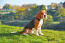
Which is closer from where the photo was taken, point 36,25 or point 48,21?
point 36,25

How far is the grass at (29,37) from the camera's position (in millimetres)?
2773

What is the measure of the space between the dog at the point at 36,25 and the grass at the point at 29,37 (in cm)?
12

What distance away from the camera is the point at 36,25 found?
2.98 m

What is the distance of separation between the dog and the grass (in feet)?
0.39

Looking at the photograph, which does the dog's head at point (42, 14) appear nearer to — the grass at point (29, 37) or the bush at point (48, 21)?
the bush at point (48, 21)

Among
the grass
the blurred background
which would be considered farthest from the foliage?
the grass

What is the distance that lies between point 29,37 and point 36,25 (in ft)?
1.05

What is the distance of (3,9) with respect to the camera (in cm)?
341

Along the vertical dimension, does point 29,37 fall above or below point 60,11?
below

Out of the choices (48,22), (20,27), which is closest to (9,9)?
(20,27)

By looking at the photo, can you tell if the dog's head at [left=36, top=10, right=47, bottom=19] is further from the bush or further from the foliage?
the foliage

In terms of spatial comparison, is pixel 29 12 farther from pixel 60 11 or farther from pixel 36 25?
pixel 60 11

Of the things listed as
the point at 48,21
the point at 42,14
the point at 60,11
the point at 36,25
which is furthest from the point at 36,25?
the point at 60,11

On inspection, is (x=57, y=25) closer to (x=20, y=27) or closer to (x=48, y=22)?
(x=48, y=22)
